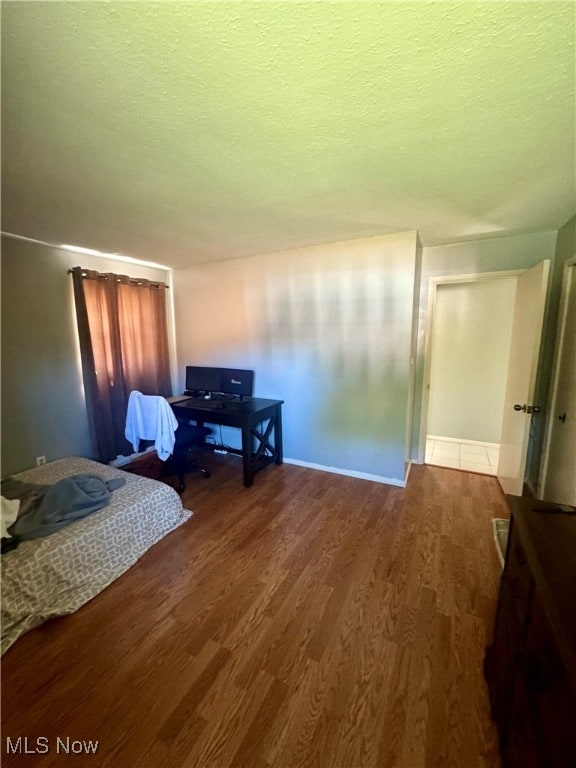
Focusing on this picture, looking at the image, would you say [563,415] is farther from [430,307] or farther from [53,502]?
[53,502]

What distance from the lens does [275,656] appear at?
4.52 ft

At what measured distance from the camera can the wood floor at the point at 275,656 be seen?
1.08m

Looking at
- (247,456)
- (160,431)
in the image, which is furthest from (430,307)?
(160,431)

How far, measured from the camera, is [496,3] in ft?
2.48

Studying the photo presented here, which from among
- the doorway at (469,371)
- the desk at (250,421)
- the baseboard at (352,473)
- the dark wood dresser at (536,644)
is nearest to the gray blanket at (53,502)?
the desk at (250,421)

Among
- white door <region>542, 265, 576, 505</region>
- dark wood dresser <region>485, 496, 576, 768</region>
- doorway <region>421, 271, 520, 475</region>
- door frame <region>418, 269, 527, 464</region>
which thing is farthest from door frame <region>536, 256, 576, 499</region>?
dark wood dresser <region>485, 496, 576, 768</region>

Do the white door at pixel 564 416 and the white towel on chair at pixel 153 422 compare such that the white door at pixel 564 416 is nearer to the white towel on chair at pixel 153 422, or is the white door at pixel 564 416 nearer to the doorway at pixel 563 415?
the doorway at pixel 563 415

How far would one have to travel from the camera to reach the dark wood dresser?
640 millimetres

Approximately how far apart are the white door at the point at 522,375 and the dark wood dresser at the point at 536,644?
1.49 metres

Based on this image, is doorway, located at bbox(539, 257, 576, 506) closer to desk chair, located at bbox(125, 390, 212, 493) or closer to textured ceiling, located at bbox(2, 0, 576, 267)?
textured ceiling, located at bbox(2, 0, 576, 267)

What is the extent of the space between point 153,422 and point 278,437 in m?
1.34

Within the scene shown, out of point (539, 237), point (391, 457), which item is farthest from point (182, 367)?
point (539, 237)

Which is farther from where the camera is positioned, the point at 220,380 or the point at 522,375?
the point at 220,380

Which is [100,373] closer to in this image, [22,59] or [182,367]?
[182,367]
